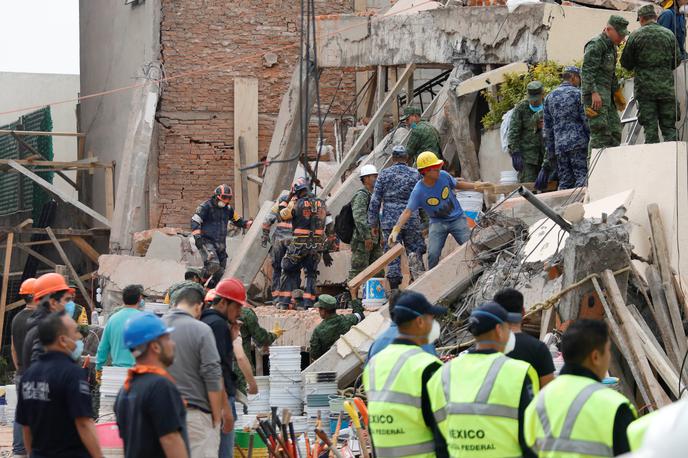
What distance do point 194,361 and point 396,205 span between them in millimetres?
7521

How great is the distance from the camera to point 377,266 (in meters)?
15.3

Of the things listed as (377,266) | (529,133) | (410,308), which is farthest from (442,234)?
(410,308)

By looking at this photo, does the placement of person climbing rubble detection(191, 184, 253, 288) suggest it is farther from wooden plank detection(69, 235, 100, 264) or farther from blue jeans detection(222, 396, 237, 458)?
blue jeans detection(222, 396, 237, 458)

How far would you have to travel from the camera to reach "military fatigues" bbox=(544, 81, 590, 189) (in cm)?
1424

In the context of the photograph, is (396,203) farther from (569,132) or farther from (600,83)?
(600,83)

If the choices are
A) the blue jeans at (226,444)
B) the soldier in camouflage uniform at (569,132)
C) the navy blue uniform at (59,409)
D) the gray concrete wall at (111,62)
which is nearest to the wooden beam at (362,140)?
the soldier in camouflage uniform at (569,132)

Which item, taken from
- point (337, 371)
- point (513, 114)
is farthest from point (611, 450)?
point (513, 114)

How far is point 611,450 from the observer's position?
17.0ft

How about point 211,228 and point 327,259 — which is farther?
point 211,228

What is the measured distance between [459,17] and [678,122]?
6.34 metres

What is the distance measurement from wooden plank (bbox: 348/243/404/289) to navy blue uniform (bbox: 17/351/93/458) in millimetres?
8453

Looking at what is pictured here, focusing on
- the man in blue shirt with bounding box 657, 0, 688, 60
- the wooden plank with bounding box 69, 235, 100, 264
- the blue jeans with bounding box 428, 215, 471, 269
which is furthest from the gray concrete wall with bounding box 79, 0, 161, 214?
the man in blue shirt with bounding box 657, 0, 688, 60

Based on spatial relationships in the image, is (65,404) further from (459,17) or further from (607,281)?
(459,17)

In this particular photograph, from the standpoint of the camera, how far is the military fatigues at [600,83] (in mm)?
13117
